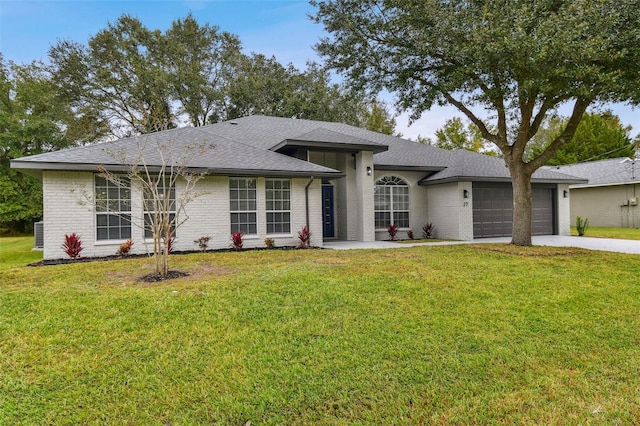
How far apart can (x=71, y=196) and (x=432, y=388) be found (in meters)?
10.3

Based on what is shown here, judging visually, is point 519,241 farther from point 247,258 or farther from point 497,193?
point 247,258

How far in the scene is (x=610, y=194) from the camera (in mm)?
21531

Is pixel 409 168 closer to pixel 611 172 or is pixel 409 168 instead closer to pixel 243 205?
pixel 243 205

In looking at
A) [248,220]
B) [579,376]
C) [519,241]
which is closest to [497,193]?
[519,241]

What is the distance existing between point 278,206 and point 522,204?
25.3ft

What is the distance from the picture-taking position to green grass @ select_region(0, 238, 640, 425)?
3.09 meters

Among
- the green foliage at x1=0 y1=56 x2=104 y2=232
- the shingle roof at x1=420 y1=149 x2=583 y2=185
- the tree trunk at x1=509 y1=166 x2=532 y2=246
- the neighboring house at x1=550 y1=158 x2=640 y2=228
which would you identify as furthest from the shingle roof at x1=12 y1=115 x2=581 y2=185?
the green foliage at x1=0 y1=56 x2=104 y2=232

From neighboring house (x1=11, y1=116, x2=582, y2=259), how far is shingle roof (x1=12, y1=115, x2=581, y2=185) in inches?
1.6

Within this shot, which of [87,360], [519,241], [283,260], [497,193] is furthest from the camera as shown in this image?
[497,193]

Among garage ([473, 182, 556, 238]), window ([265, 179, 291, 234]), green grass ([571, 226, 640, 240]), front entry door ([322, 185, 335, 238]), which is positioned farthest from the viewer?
garage ([473, 182, 556, 238])

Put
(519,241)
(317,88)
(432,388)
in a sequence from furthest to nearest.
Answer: (317,88)
(519,241)
(432,388)

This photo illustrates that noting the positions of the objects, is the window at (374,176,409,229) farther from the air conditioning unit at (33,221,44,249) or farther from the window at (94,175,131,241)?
the air conditioning unit at (33,221,44,249)

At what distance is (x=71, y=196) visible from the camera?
32.4 feet

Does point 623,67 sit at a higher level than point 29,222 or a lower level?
higher
